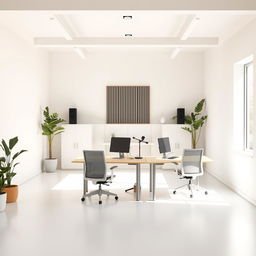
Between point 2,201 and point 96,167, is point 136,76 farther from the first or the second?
point 2,201

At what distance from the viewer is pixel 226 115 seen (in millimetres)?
9344

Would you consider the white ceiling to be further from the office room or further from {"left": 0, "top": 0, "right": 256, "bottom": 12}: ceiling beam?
Result: {"left": 0, "top": 0, "right": 256, "bottom": 12}: ceiling beam

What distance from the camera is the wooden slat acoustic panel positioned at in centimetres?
1215

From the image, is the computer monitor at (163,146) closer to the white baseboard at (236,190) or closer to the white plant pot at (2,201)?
the white baseboard at (236,190)

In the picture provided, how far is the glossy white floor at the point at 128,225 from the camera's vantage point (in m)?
4.76

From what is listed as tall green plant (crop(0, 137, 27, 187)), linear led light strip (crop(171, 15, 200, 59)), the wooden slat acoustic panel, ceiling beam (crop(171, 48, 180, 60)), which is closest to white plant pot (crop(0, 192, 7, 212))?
tall green plant (crop(0, 137, 27, 187))

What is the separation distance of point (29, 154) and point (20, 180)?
3.12ft

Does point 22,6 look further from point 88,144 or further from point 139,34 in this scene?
point 88,144

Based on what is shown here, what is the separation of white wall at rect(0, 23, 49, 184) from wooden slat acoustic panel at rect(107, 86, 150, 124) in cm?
202

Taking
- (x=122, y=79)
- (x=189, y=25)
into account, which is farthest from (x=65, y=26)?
(x=122, y=79)

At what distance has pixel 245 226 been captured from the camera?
5766mm

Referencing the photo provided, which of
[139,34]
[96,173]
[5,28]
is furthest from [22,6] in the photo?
[139,34]

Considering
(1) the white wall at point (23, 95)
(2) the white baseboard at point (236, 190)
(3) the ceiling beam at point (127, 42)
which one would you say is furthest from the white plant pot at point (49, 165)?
(2) the white baseboard at point (236, 190)

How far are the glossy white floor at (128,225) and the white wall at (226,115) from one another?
48 cm
